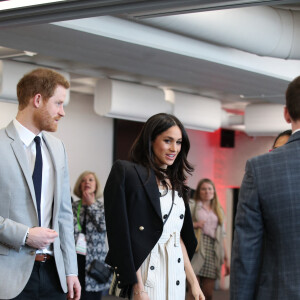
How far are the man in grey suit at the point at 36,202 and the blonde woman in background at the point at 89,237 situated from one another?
10.7ft

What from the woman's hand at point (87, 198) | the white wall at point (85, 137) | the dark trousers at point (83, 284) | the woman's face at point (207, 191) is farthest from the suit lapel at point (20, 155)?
the white wall at point (85, 137)

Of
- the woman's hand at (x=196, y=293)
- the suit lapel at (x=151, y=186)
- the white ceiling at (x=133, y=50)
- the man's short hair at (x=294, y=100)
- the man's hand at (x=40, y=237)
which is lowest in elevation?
the woman's hand at (x=196, y=293)

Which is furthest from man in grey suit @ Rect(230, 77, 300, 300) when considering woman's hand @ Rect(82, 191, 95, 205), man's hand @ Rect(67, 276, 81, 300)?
woman's hand @ Rect(82, 191, 95, 205)

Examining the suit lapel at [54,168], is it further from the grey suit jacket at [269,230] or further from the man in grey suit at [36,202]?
the grey suit jacket at [269,230]

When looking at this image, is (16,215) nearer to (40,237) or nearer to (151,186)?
(40,237)

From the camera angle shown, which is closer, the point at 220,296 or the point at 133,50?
the point at 133,50

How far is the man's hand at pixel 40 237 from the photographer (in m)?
Answer: 2.76

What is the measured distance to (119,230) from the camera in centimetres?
313

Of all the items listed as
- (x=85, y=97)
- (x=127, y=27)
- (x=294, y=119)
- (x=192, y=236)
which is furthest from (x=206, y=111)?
(x=294, y=119)

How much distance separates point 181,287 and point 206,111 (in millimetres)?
6681

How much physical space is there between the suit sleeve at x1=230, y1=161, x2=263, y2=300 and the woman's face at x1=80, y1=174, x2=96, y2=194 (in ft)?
15.9

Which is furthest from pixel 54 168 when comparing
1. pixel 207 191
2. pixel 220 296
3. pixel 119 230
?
pixel 220 296

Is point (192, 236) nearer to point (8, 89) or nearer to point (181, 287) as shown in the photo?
point (181, 287)

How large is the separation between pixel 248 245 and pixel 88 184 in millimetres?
4971
